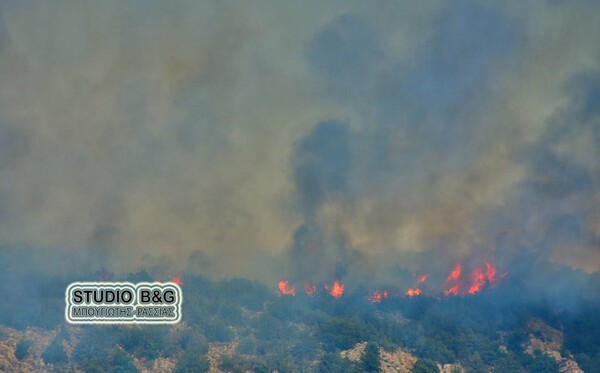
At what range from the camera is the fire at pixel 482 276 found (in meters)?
98.8

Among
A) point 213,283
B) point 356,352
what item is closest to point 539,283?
point 356,352

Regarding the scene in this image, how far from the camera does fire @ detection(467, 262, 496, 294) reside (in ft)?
324

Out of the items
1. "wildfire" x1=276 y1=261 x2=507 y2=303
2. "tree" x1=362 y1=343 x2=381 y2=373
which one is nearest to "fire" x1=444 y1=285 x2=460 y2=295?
"wildfire" x1=276 y1=261 x2=507 y2=303

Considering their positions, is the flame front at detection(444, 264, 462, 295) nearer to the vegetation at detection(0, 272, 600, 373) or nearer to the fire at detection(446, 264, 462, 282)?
the fire at detection(446, 264, 462, 282)

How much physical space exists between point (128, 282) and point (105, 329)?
1667 centimetres

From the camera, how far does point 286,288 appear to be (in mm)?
95062

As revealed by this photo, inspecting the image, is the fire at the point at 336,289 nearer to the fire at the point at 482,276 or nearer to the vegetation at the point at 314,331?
the vegetation at the point at 314,331

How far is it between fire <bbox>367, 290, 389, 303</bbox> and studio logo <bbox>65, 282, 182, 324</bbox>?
29487mm

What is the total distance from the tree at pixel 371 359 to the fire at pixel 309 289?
71.3 feet

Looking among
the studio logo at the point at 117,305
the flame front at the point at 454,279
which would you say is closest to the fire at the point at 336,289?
the flame front at the point at 454,279

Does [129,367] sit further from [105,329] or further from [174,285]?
[174,285]

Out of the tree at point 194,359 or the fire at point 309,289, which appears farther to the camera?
the fire at point 309,289

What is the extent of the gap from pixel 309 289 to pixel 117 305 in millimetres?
30791

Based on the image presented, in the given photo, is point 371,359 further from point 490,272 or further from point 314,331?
point 490,272
